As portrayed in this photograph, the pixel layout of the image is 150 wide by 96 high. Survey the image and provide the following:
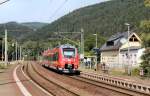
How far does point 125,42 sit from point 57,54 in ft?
125

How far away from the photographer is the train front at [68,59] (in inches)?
2157

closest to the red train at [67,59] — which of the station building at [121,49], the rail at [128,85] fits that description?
the rail at [128,85]

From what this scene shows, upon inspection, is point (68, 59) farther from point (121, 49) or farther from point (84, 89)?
point (121, 49)

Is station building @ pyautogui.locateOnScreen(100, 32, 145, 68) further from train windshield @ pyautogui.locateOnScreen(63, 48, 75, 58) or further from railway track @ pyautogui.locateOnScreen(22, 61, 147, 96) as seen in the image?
railway track @ pyautogui.locateOnScreen(22, 61, 147, 96)

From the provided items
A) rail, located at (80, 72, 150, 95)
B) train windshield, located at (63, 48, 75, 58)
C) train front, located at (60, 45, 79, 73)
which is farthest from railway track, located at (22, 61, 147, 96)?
train windshield, located at (63, 48, 75, 58)

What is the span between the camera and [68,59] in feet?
181

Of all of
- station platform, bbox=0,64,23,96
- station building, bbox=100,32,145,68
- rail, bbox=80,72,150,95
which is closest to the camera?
station platform, bbox=0,64,23,96

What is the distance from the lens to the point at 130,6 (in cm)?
17625

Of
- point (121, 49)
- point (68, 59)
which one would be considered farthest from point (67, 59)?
point (121, 49)

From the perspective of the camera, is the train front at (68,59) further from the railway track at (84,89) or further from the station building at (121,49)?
the station building at (121,49)

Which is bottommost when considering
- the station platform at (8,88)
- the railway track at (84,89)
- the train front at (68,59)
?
the railway track at (84,89)

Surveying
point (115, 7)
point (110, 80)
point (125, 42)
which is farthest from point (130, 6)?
point (110, 80)

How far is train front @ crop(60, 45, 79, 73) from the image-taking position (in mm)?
54781

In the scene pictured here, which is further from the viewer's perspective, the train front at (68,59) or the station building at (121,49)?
the station building at (121,49)
